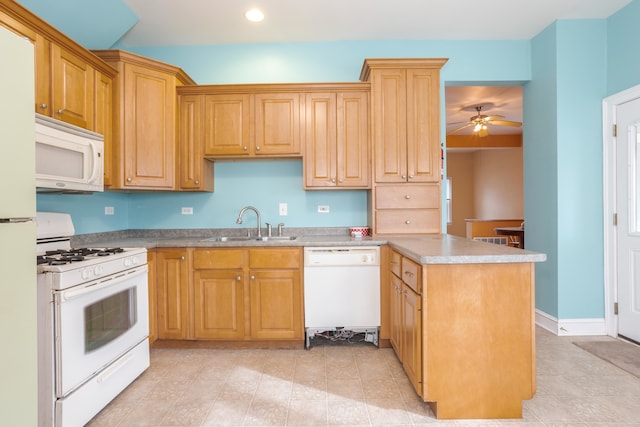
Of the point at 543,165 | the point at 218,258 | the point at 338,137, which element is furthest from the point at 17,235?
the point at 543,165

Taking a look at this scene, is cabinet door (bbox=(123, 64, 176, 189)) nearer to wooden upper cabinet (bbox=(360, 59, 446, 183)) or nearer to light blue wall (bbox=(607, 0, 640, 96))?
wooden upper cabinet (bbox=(360, 59, 446, 183))

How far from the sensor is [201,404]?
199 cm

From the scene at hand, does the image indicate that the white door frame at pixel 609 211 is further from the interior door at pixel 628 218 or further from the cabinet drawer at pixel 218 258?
the cabinet drawer at pixel 218 258

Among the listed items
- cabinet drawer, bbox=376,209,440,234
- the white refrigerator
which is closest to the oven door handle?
the white refrigerator

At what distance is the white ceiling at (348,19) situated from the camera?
277 cm

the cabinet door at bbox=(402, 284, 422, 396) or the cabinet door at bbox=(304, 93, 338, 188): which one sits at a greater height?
the cabinet door at bbox=(304, 93, 338, 188)

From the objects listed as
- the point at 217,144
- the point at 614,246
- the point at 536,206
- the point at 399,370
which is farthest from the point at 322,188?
the point at 614,246

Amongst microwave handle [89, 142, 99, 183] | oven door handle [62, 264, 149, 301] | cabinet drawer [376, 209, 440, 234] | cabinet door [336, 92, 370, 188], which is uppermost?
cabinet door [336, 92, 370, 188]

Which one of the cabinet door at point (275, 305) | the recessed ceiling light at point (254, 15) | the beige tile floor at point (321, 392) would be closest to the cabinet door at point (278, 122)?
the recessed ceiling light at point (254, 15)

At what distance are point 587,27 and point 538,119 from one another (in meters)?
0.83

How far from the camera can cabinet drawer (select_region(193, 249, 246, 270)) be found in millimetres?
2766

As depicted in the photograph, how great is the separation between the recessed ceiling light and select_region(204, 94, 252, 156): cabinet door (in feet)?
2.10

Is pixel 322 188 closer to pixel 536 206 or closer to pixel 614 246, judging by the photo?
pixel 536 206

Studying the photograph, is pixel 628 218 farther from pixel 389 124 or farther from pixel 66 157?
pixel 66 157
